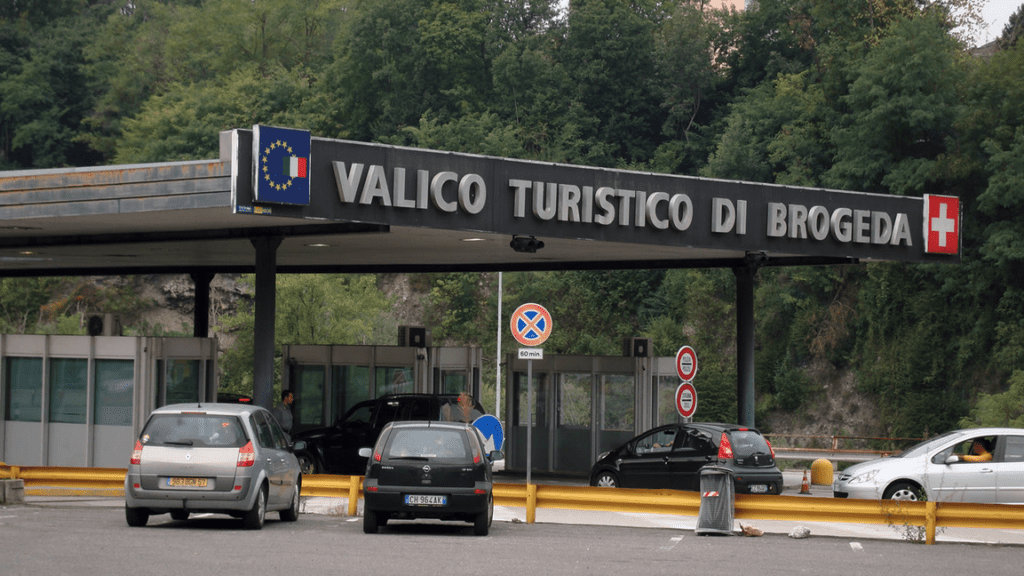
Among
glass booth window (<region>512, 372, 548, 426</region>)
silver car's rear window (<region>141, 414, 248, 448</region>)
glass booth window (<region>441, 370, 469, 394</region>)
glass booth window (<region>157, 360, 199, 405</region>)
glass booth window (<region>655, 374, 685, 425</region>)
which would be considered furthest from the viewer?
glass booth window (<region>512, 372, 548, 426</region>)

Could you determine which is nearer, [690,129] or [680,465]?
[680,465]

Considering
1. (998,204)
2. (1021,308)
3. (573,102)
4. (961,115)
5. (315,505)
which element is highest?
(573,102)

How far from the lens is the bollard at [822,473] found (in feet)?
87.1

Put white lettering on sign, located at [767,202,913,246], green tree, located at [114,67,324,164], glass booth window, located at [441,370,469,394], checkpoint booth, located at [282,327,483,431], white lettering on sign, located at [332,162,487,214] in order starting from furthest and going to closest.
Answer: green tree, located at [114,67,324,164], glass booth window, located at [441,370,469,394], checkpoint booth, located at [282,327,483,431], white lettering on sign, located at [767,202,913,246], white lettering on sign, located at [332,162,487,214]

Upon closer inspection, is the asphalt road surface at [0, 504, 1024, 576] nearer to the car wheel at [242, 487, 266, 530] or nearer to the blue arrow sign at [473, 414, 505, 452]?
the car wheel at [242, 487, 266, 530]

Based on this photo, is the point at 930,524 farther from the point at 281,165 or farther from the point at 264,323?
the point at 264,323

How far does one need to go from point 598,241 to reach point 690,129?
54843 mm

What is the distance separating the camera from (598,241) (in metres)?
21.1

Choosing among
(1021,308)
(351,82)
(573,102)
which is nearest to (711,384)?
(1021,308)

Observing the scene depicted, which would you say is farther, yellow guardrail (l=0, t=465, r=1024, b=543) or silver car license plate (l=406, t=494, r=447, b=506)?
yellow guardrail (l=0, t=465, r=1024, b=543)

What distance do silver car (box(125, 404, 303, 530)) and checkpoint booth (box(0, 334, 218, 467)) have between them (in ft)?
23.0

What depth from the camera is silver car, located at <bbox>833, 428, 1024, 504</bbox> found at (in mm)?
18047

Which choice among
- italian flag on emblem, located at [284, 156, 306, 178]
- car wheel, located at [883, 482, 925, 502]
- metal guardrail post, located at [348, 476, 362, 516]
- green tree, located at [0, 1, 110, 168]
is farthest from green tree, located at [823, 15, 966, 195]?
green tree, located at [0, 1, 110, 168]

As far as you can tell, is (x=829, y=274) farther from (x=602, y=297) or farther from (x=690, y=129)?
(x=690, y=129)
